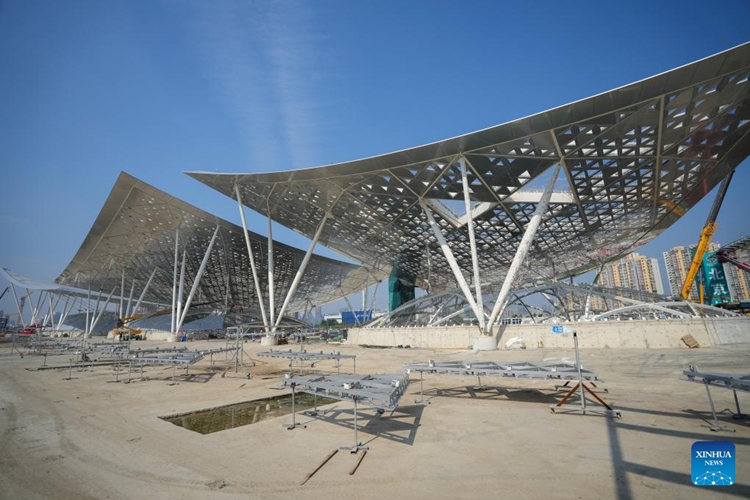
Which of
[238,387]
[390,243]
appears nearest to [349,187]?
[390,243]

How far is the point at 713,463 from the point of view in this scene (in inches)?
107

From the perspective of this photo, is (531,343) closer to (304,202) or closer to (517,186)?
(517,186)

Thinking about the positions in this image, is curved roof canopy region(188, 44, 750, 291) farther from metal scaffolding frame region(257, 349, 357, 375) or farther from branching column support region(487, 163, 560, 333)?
metal scaffolding frame region(257, 349, 357, 375)

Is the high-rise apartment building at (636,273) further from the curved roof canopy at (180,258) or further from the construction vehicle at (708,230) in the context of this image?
the curved roof canopy at (180,258)

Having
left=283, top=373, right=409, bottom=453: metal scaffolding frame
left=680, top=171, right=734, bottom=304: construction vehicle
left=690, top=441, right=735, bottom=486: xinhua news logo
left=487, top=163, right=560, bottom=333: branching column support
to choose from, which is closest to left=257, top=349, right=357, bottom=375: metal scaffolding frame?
left=283, top=373, right=409, bottom=453: metal scaffolding frame

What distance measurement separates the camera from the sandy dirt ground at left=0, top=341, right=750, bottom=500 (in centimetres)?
359

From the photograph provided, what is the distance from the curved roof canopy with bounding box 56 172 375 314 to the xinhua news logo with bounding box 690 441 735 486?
41.3m

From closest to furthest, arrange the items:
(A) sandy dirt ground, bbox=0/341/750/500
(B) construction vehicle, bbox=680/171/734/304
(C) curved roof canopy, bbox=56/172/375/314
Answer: (A) sandy dirt ground, bbox=0/341/750/500
(B) construction vehicle, bbox=680/171/734/304
(C) curved roof canopy, bbox=56/172/375/314

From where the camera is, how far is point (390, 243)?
43438mm

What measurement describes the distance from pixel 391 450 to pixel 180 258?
60275 millimetres

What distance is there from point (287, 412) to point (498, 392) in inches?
216

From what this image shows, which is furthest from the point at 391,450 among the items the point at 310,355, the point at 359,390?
the point at 310,355

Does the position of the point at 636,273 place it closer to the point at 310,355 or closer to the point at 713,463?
the point at 310,355

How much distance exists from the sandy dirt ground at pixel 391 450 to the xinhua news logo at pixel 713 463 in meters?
0.68
